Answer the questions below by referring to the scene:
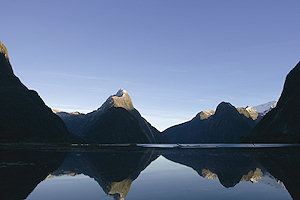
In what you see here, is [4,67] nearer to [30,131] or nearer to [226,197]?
[30,131]

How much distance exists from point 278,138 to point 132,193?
7782 inches

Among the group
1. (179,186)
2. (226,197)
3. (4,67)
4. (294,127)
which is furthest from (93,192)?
(4,67)

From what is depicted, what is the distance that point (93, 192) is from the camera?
19250 millimetres

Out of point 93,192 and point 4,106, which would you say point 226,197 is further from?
point 4,106

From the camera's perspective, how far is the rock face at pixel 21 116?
14350 centimetres

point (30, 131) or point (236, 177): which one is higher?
point (236, 177)

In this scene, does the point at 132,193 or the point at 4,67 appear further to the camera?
the point at 4,67

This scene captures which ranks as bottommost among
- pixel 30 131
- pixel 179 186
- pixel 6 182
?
pixel 30 131

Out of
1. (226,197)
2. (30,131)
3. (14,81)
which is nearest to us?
(226,197)

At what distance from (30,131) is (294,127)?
193376 millimetres

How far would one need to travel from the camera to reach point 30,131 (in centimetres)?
15288

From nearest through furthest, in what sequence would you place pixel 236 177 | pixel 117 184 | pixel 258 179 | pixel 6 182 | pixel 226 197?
pixel 226 197, pixel 6 182, pixel 117 184, pixel 258 179, pixel 236 177

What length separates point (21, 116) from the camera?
15700cm

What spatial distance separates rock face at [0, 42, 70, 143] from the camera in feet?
471
